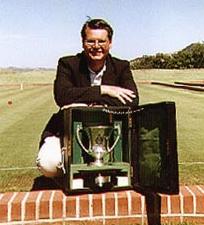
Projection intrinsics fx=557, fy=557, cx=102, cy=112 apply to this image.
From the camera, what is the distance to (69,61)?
4.27m

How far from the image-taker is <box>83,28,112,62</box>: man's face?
4020 mm

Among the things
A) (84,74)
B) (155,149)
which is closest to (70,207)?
(155,149)

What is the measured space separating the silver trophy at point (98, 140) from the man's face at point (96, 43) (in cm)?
52

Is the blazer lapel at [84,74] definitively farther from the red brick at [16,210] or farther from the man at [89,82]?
the red brick at [16,210]

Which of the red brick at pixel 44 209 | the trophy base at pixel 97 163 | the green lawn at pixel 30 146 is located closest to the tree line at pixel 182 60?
the green lawn at pixel 30 146

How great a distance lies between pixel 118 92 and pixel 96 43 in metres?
0.39

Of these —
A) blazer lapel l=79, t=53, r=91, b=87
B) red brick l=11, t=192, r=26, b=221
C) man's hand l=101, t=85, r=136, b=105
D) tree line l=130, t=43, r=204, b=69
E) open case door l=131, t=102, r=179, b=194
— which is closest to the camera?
open case door l=131, t=102, r=179, b=194

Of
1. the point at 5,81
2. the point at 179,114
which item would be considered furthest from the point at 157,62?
the point at 179,114

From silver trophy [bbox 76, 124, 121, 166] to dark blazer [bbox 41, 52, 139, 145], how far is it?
0.63ft

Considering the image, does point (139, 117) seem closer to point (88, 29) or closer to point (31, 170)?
point (88, 29)

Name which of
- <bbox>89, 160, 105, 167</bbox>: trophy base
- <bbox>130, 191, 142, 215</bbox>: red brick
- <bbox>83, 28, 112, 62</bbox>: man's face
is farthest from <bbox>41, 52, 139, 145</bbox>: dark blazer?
<bbox>130, 191, 142, 215</bbox>: red brick

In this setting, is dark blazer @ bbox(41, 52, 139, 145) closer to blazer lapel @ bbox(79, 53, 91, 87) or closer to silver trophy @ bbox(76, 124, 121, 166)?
blazer lapel @ bbox(79, 53, 91, 87)

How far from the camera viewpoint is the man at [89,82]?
4.04 m

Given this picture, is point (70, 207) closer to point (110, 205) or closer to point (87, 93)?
point (110, 205)
